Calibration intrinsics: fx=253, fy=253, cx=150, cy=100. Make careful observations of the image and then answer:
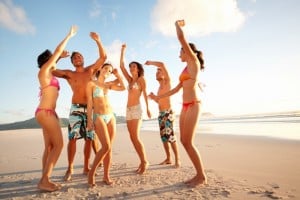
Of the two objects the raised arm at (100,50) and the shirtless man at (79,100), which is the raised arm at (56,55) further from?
the raised arm at (100,50)

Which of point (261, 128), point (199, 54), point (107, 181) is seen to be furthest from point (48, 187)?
point (261, 128)

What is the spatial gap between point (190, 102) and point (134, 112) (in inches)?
52.6

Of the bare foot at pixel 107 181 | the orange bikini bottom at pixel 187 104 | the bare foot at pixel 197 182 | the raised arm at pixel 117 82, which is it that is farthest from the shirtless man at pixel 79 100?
the bare foot at pixel 197 182

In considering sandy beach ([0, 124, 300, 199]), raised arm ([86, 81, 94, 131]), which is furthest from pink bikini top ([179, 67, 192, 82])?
sandy beach ([0, 124, 300, 199])

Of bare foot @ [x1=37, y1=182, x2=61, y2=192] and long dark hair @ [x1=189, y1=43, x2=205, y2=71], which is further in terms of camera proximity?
long dark hair @ [x1=189, y1=43, x2=205, y2=71]

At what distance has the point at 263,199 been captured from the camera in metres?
3.46

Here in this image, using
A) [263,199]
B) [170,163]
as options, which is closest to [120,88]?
[170,163]

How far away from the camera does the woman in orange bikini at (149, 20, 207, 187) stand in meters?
4.18

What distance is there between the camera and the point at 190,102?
4.34 m

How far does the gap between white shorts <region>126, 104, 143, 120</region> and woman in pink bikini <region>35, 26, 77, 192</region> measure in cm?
144

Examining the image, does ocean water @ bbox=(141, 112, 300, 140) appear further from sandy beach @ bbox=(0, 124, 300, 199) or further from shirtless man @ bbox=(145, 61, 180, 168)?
sandy beach @ bbox=(0, 124, 300, 199)

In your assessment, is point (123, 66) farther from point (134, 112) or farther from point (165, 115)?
point (165, 115)

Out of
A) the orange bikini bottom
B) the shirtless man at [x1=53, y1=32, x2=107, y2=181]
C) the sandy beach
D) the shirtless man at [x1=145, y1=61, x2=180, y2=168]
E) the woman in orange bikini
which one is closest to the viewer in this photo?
the sandy beach

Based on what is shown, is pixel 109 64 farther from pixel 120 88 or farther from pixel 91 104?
pixel 91 104
